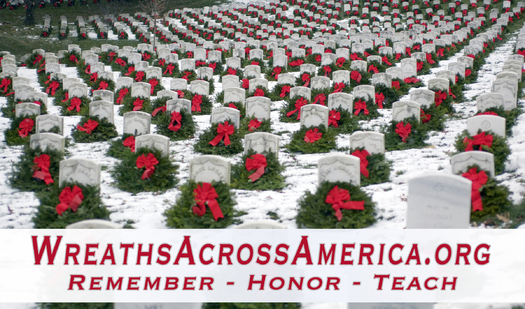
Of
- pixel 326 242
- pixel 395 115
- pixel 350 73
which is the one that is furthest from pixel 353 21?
pixel 326 242

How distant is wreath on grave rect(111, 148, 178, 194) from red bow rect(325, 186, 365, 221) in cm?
276

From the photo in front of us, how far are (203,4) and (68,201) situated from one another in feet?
107

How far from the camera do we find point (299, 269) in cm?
515

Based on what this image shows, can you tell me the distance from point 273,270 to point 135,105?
323 inches

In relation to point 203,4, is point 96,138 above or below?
below

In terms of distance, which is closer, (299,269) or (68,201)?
(299,269)

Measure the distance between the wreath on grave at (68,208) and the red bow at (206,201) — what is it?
46.1 inches

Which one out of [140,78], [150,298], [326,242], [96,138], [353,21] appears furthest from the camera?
[353,21]

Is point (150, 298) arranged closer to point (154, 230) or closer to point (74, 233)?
point (74, 233)

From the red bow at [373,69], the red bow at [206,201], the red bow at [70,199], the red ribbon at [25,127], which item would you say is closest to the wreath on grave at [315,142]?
the red bow at [206,201]

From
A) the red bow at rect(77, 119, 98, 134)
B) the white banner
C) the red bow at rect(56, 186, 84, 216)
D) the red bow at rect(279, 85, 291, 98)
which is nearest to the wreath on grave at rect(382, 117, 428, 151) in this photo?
the white banner

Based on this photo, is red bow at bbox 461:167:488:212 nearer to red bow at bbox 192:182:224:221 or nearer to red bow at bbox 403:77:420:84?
red bow at bbox 192:182:224:221

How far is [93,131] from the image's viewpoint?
10438 mm

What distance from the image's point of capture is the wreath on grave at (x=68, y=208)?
618 cm
